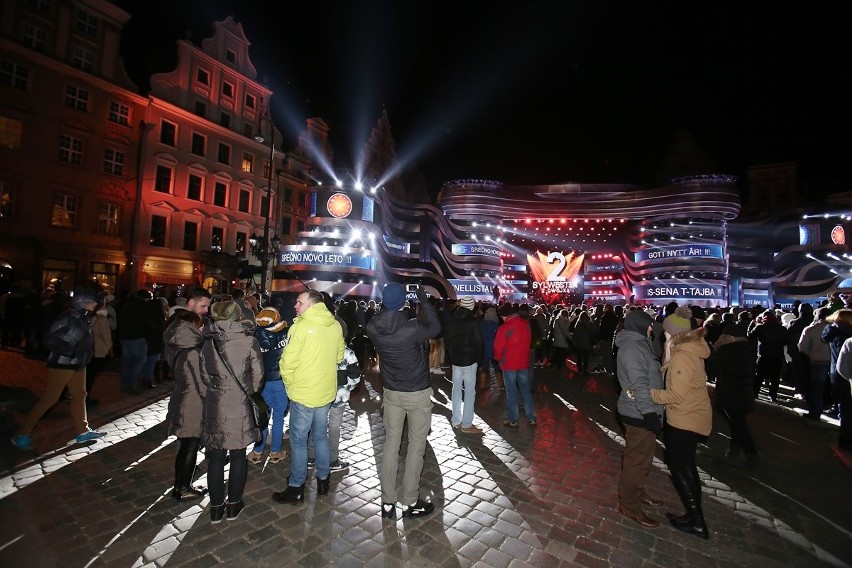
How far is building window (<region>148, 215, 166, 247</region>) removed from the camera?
2383 centimetres

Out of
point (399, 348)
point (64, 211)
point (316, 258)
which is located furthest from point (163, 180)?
point (399, 348)

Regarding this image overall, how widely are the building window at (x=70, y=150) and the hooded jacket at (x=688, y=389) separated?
27872 mm

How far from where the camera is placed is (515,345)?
6602 mm

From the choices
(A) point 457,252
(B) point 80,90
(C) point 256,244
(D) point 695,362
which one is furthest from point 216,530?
(A) point 457,252

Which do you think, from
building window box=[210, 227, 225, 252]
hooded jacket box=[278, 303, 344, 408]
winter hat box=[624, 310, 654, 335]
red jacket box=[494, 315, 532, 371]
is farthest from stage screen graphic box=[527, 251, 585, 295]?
hooded jacket box=[278, 303, 344, 408]

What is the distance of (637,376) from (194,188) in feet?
95.9

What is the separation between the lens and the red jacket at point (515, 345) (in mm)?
6598

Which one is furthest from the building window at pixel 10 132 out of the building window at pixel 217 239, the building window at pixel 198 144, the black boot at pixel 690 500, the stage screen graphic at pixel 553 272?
the stage screen graphic at pixel 553 272

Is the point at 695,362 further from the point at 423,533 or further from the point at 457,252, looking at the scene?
the point at 457,252

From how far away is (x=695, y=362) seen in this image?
3.78 m

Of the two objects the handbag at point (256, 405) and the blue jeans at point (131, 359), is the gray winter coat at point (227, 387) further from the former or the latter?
the blue jeans at point (131, 359)

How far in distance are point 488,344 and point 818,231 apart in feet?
188

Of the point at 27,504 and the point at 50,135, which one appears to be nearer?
the point at 27,504

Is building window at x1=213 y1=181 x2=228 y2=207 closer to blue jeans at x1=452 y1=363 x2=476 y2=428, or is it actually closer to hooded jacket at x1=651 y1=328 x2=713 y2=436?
blue jeans at x1=452 y1=363 x2=476 y2=428
